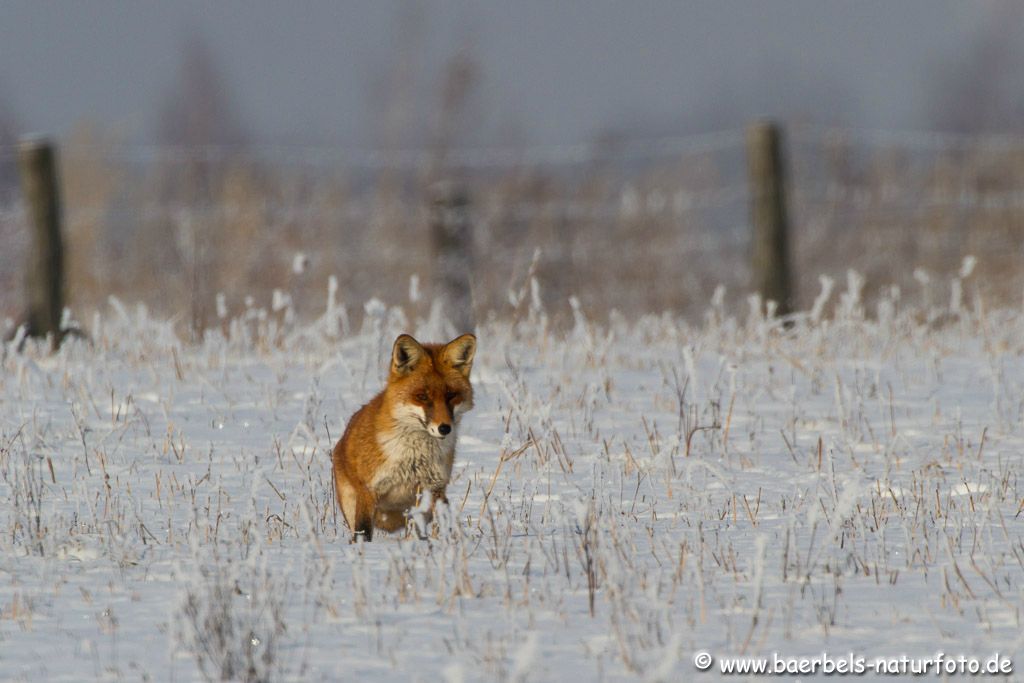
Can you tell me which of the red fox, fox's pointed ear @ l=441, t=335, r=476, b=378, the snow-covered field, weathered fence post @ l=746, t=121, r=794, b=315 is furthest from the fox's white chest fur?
weathered fence post @ l=746, t=121, r=794, b=315

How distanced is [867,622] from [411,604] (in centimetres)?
164

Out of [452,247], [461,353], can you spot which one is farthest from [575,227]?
[461,353]

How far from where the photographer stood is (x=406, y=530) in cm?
586

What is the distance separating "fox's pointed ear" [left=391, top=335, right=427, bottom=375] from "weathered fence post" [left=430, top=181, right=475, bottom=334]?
25.4 ft

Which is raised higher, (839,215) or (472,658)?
(839,215)

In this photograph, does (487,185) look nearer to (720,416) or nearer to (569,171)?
(569,171)

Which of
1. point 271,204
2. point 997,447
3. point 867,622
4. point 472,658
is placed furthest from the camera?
point 271,204

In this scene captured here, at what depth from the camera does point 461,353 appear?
20.4 ft

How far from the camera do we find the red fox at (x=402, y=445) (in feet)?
19.0

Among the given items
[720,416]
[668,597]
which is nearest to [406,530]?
[668,597]

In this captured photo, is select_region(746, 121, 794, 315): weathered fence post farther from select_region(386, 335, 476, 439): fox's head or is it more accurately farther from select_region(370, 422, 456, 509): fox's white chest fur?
select_region(370, 422, 456, 509): fox's white chest fur

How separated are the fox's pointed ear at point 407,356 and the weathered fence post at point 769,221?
8.19 meters

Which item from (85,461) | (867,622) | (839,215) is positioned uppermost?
(839,215)

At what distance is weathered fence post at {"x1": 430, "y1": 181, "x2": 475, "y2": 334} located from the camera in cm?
1395
